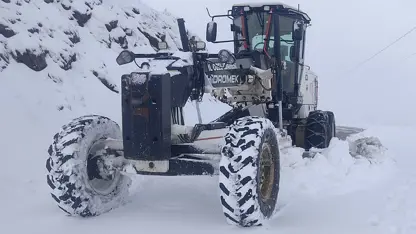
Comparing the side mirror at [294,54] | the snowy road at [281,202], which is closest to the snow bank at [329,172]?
the snowy road at [281,202]

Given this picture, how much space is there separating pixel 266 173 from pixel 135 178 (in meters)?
2.32

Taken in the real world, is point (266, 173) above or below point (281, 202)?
above

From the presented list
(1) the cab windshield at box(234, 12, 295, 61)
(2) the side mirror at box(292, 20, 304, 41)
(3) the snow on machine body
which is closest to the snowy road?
(3) the snow on machine body

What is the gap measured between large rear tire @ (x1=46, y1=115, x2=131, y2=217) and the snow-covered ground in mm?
173

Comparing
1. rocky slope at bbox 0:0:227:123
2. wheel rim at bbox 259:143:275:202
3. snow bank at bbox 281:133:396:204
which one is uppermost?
rocky slope at bbox 0:0:227:123

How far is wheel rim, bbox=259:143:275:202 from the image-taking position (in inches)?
222

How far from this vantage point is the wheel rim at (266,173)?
5.63 meters

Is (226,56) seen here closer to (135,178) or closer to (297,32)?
(135,178)

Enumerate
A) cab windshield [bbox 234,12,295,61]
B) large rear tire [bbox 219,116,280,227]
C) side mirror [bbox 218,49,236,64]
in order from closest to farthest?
large rear tire [bbox 219,116,280,227] < side mirror [bbox 218,49,236,64] < cab windshield [bbox 234,12,295,61]

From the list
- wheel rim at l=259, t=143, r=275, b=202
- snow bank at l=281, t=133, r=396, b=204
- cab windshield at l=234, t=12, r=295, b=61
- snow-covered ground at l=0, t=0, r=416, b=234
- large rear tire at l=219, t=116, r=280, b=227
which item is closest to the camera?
large rear tire at l=219, t=116, r=280, b=227

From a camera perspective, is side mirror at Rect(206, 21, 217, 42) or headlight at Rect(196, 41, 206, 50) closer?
headlight at Rect(196, 41, 206, 50)

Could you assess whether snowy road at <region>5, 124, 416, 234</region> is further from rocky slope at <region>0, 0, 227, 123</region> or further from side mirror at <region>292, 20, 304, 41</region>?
rocky slope at <region>0, 0, 227, 123</region>

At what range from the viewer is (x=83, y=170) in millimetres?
5582

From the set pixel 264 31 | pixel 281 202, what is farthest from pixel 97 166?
pixel 264 31
